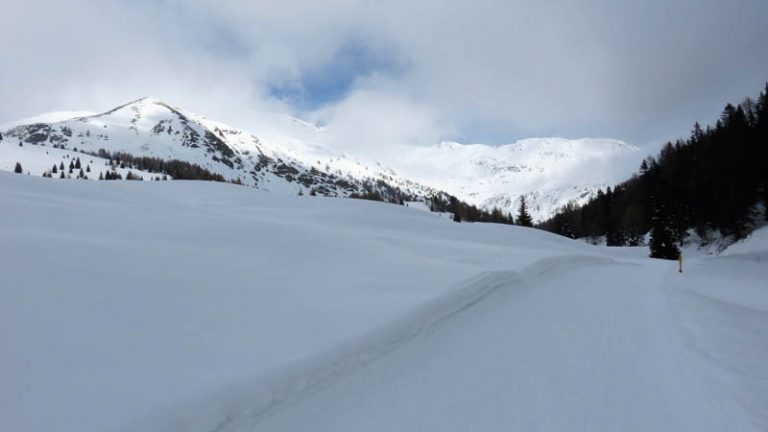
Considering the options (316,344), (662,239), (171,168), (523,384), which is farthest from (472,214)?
(171,168)

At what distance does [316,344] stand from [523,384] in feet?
8.84

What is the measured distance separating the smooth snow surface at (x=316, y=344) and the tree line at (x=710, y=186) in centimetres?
4639

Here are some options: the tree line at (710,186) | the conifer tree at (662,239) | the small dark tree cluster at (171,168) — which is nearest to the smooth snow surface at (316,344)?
the conifer tree at (662,239)

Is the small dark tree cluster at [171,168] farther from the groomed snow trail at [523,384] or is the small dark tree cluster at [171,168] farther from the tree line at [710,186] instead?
the groomed snow trail at [523,384]

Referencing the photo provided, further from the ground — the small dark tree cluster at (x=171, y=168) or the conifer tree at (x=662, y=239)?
the small dark tree cluster at (x=171, y=168)

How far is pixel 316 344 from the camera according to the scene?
484 cm

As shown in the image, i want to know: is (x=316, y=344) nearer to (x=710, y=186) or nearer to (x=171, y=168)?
(x=710, y=186)

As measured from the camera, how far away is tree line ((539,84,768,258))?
43.2 metres

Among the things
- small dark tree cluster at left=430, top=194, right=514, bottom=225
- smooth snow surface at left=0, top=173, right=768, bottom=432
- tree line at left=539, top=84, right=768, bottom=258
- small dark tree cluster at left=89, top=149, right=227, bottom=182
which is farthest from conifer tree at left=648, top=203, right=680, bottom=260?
small dark tree cluster at left=89, top=149, right=227, bottom=182

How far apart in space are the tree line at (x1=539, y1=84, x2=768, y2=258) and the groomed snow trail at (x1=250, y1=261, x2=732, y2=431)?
153ft

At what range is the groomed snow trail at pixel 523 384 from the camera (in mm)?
3771

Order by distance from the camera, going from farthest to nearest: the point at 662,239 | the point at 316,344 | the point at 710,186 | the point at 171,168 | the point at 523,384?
1. the point at 171,168
2. the point at 710,186
3. the point at 662,239
4. the point at 316,344
5. the point at 523,384

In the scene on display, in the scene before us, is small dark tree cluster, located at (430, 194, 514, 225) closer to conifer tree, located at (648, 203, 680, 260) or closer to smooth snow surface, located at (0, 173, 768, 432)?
conifer tree, located at (648, 203, 680, 260)

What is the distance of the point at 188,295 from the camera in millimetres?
5578
